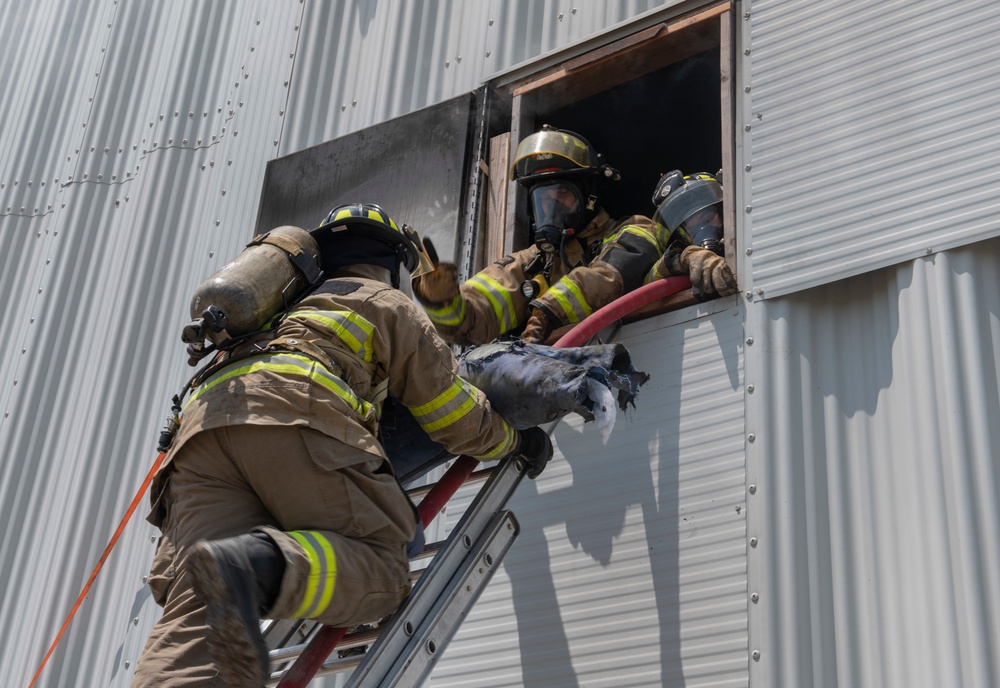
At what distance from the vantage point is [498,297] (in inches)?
217

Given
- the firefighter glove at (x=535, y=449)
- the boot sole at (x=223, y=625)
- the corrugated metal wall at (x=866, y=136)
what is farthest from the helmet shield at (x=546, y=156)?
the boot sole at (x=223, y=625)

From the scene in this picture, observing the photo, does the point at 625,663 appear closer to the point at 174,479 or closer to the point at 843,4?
the point at 174,479

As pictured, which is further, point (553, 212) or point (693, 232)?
point (553, 212)

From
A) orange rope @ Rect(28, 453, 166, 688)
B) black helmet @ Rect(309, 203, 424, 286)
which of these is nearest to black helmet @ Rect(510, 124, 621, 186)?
black helmet @ Rect(309, 203, 424, 286)

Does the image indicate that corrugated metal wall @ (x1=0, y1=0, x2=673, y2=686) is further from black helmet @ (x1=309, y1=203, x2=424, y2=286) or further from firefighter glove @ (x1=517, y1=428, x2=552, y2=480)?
firefighter glove @ (x1=517, y1=428, x2=552, y2=480)

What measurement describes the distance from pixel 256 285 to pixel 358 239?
0.61 metres

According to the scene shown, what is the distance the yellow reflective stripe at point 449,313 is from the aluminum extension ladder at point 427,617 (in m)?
1.10

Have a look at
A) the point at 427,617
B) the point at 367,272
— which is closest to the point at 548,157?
the point at 367,272

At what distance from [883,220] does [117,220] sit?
4691mm

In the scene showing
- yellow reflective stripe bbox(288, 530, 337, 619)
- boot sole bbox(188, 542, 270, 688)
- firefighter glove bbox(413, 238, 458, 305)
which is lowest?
boot sole bbox(188, 542, 270, 688)

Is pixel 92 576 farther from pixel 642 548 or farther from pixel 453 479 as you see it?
pixel 642 548

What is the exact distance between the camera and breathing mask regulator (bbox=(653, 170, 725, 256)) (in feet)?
17.2

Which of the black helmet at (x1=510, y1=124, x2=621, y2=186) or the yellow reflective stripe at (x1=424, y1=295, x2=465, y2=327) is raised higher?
the black helmet at (x1=510, y1=124, x2=621, y2=186)

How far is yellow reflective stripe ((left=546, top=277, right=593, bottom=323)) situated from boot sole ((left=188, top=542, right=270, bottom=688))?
2669 mm
